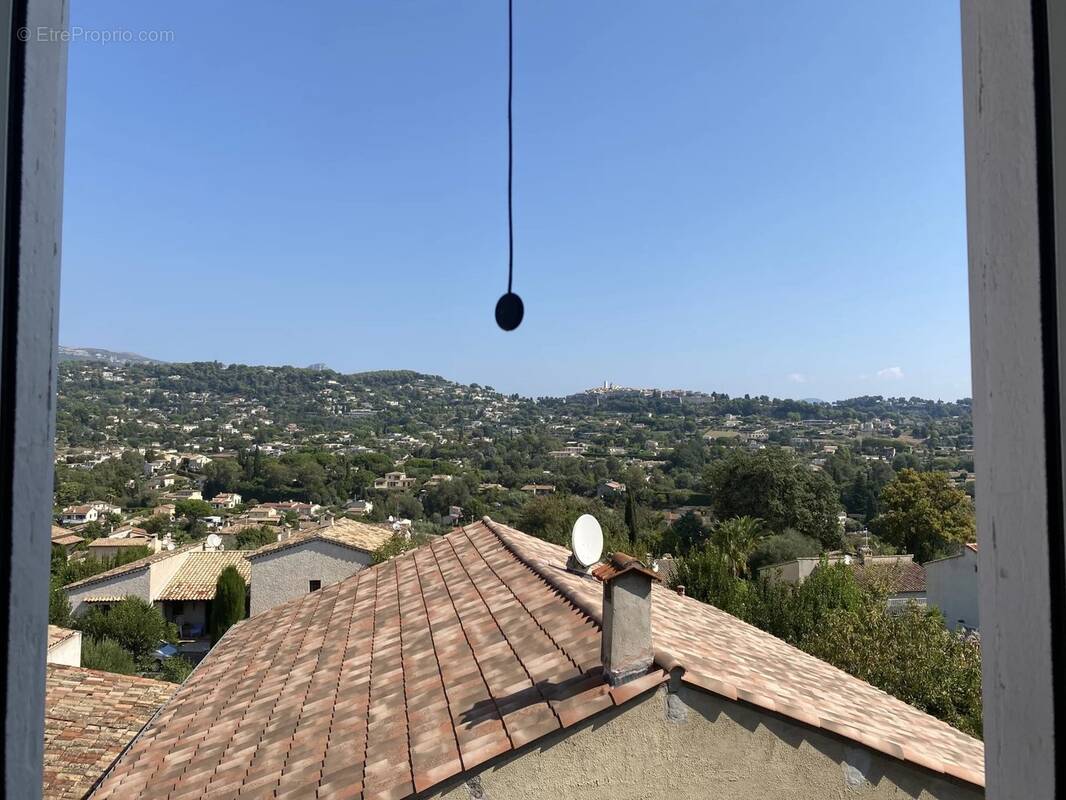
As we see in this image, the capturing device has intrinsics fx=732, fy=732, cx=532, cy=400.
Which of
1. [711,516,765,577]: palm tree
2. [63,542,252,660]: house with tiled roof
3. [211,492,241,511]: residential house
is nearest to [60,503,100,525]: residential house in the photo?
[211,492,241,511]: residential house

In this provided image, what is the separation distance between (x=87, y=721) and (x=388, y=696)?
5.96 metres

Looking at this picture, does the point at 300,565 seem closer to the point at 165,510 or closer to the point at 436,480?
the point at 165,510

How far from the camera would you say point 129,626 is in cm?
2158

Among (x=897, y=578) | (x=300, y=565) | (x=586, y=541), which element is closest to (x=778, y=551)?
(x=897, y=578)

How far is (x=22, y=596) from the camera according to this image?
0.72 m

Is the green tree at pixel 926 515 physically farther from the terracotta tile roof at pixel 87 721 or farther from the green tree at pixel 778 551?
the terracotta tile roof at pixel 87 721

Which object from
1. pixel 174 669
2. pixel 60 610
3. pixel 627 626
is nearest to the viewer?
pixel 627 626

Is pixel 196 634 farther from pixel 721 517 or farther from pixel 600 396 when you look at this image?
pixel 600 396

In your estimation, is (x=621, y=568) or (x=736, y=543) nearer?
(x=621, y=568)

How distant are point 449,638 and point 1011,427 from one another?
19.0ft

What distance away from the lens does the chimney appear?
164 inches

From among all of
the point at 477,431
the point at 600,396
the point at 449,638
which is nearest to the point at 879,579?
the point at 449,638

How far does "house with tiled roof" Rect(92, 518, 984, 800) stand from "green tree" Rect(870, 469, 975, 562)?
28.6 meters

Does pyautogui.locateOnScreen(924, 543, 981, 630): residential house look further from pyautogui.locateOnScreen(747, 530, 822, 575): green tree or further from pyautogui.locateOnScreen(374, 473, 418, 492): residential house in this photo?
pyautogui.locateOnScreen(374, 473, 418, 492): residential house
